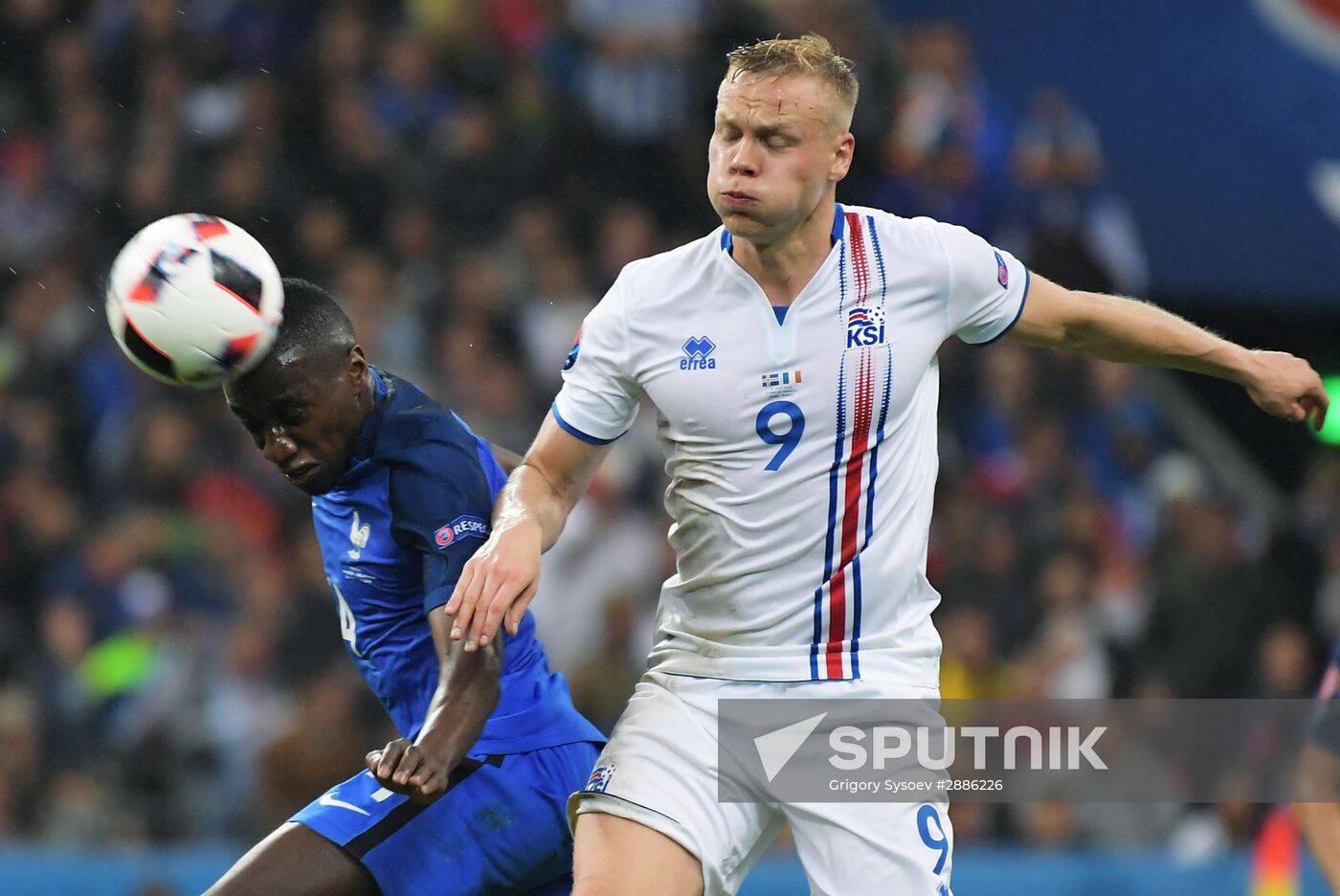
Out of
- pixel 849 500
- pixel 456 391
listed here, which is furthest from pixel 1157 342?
pixel 456 391

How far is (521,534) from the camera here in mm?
4098

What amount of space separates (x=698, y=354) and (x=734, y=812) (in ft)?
3.60

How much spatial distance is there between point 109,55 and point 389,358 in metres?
2.82

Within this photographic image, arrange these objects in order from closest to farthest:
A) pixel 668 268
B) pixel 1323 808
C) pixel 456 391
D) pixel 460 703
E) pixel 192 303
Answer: pixel 460 703 → pixel 192 303 → pixel 668 268 → pixel 1323 808 → pixel 456 391

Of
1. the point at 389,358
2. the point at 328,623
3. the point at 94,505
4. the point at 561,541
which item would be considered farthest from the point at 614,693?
the point at 94,505

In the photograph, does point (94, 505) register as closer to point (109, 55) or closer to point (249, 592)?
point (249, 592)

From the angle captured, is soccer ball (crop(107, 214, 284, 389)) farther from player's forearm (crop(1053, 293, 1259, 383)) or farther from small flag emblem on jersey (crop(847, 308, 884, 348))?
player's forearm (crop(1053, 293, 1259, 383))

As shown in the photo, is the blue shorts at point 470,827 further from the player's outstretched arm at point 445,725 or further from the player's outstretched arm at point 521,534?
A: the player's outstretched arm at point 521,534

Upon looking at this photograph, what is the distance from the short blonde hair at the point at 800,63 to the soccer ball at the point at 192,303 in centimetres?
124

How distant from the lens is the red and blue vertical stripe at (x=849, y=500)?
4438 millimetres

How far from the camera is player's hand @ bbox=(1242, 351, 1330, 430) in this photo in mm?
4555

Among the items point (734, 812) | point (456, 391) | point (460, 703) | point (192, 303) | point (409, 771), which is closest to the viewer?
point (409, 771)

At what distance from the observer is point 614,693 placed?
357 inches

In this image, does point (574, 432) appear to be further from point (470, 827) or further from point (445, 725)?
point (470, 827)
